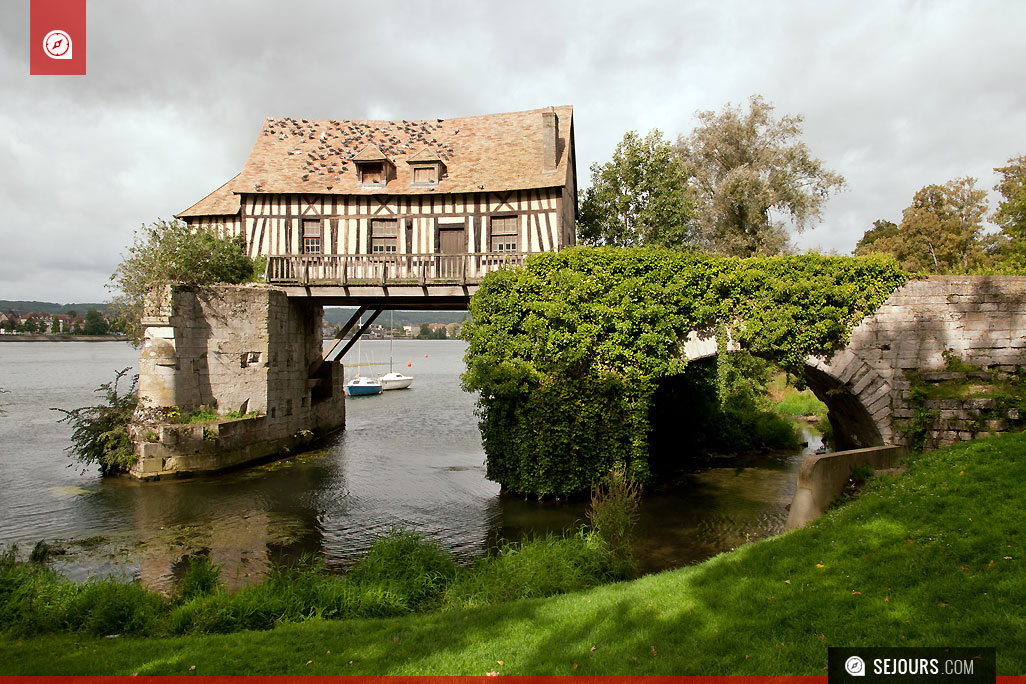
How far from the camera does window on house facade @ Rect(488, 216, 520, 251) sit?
59.9ft

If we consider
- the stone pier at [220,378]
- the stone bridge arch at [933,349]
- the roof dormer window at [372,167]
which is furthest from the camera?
the roof dormer window at [372,167]

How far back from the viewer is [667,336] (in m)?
10.9

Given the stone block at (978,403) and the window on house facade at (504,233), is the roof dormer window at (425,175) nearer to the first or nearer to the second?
the window on house facade at (504,233)

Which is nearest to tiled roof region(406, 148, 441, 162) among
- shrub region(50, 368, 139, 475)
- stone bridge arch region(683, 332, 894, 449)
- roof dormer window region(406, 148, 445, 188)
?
roof dormer window region(406, 148, 445, 188)

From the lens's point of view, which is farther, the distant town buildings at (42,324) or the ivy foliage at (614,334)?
the distant town buildings at (42,324)

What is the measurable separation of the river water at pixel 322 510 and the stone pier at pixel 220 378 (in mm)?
720

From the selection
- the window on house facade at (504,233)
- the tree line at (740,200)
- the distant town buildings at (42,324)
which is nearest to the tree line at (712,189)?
the tree line at (740,200)

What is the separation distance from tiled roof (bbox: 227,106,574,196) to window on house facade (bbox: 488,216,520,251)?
96 centimetres

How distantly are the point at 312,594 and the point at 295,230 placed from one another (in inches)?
572

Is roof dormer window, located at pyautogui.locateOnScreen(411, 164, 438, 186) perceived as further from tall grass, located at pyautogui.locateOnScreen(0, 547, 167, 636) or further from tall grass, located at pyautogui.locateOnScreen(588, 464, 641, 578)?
tall grass, located at pyautogui.locateOnScreen(0, 547, 167, 636)

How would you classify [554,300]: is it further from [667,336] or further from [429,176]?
[429,176]

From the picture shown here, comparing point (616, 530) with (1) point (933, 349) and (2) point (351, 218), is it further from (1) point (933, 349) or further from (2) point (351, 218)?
(2) point (351, 218)

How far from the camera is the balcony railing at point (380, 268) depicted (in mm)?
16125

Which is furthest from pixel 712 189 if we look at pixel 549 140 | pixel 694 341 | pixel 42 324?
pixel 42 324
